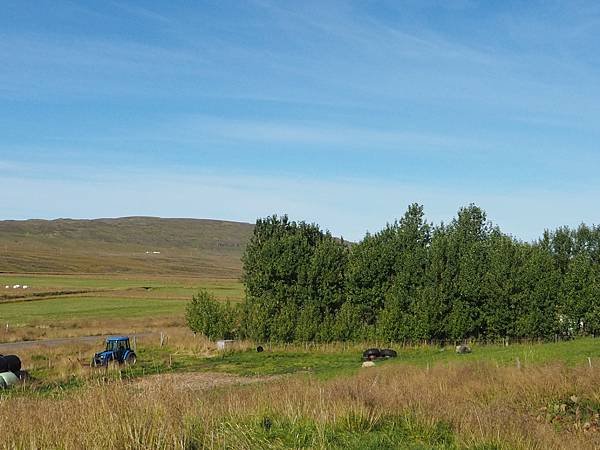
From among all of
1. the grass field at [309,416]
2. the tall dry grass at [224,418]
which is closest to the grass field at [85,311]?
the grass field at [309,416]

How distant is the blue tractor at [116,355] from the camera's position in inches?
1312

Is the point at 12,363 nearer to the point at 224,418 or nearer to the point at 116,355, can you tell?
the point at 116,355

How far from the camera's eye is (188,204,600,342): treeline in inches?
1715

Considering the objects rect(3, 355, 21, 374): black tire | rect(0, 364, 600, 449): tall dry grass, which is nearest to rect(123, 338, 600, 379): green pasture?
rect(3, 355, 21, 374): black tire

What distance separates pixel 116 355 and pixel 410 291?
2139cm

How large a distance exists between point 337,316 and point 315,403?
35.5 m

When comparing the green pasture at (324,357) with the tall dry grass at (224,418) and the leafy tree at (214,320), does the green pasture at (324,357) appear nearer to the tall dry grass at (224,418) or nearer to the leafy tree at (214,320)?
the leafy tree at (214,320)

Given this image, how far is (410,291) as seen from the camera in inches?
1774

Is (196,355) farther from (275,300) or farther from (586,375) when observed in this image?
(586,375)

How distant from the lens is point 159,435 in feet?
23.4

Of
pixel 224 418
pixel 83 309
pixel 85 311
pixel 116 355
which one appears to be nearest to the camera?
pixel 224 418

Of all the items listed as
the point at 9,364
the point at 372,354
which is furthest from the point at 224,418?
the point at 372,354

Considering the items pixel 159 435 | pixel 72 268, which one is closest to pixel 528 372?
pixel 159 435

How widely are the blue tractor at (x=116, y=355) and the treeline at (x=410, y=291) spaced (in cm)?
1190
